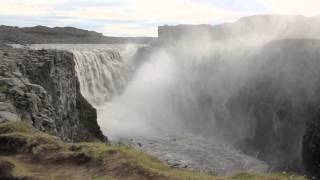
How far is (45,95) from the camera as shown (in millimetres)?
20953

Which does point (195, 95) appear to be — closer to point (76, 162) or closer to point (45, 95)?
point (45, 95)

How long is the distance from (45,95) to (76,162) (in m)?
8.84

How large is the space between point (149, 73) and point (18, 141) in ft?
164

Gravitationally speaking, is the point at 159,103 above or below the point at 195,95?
below

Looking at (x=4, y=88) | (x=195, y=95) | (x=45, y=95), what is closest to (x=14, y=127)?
(x=4, y=88)

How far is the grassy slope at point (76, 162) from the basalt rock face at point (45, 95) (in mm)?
2486

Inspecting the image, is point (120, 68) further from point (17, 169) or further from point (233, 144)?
point (17, 169)

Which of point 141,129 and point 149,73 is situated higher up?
point 149,73

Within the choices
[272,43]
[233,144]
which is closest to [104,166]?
[233,144]

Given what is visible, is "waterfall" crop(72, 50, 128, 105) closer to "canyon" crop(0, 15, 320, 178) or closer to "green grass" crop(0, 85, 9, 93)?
"canyon" crop(0, 15, 320, 178)

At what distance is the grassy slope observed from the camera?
11492 mm

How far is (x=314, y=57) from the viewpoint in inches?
1793

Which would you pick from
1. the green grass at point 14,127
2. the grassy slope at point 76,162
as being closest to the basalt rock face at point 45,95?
the green grass at point 14,127

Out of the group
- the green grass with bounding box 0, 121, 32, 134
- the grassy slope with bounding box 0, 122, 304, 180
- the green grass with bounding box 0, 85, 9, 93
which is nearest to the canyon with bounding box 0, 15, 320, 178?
the green grass with bounding box 0, 85, 9, 93
